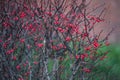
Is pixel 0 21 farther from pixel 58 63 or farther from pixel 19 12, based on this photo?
pixel 58 63

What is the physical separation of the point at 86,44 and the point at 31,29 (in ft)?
3.14

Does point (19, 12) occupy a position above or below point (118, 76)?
above

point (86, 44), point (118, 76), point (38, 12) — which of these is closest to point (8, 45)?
point (38, 12)

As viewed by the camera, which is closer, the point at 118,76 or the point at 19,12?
the point at 19,12

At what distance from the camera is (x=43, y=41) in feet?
20.9

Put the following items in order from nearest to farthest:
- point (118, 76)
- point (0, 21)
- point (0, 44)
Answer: point (0, 44) → point (0, 21) → point (118, 76)

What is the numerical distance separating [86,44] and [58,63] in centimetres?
60

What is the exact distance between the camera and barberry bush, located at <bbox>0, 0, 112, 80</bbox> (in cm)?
622

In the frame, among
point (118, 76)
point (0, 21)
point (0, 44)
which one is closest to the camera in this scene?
point (0, 44)

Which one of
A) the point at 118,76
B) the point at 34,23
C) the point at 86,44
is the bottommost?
the point at 118,76

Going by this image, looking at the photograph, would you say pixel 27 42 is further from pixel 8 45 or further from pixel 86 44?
pixel 86 44

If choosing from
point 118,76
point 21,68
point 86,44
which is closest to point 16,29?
point 21,68

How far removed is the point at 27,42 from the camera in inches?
266

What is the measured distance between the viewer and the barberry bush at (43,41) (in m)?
6.22
